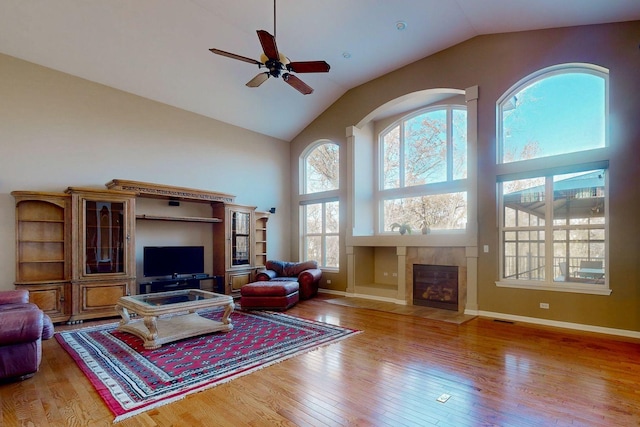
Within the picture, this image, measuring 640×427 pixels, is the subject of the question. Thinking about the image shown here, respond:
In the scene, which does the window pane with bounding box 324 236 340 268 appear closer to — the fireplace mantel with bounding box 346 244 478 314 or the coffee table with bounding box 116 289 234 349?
the fireplace mantel with bounding box 346 244 478 314

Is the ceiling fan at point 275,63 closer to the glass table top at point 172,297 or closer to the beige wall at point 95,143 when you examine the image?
the beige wall at point 95,143

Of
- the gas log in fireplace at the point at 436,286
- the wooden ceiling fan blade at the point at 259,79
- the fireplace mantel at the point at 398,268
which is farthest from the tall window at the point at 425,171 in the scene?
the wooden ceiling fan blade at the point at 259,79

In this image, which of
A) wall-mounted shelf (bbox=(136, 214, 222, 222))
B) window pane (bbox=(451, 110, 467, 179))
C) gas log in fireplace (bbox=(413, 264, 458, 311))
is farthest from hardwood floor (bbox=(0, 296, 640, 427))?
window pane (bbox=(451, 110, 467, 179))

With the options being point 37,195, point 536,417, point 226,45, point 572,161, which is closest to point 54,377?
point 37,195

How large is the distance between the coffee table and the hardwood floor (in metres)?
0.74

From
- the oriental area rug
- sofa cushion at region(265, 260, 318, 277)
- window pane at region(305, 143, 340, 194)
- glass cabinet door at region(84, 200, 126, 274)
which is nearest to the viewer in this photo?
the oriental area rug

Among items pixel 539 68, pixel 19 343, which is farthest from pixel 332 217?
pixel 19 343

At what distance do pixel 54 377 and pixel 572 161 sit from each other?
6613 millimetres

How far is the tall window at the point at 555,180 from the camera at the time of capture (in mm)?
4461

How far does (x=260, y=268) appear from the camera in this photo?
753 centimetres

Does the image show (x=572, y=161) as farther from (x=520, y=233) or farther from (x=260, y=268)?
(x=260, y=268)

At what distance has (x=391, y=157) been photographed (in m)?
7.50

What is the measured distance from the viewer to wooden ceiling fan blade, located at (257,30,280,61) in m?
3.51

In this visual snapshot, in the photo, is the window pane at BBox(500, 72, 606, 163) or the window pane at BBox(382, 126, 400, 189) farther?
the window pane at BBox(382, 126, 400, 189)
